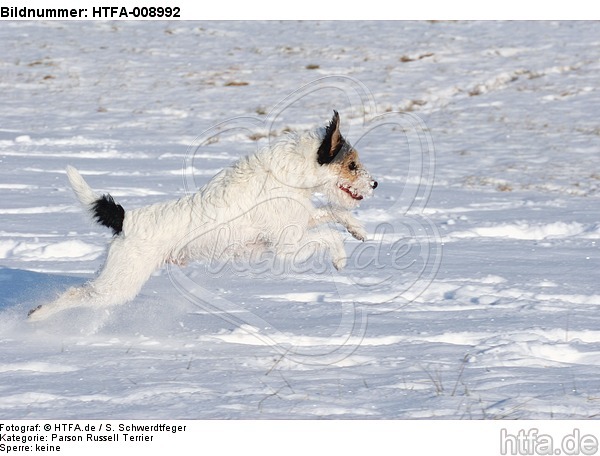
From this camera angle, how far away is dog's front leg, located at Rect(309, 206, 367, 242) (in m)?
6.43

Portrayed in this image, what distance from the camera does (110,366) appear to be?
5219 millimetres

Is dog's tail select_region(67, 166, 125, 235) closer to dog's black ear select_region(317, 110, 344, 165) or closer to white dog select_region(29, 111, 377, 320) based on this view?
white dog select_region(29, 111, 377, 320)

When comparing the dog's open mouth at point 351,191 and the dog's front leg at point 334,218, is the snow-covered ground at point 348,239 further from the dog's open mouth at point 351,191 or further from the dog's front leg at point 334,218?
the dog's open mouth at point 351,191

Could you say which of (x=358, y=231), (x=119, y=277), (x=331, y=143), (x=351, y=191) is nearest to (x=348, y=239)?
(x=358, y=231)

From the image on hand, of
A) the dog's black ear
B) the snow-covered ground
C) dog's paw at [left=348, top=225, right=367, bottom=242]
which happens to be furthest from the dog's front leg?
the snow-covered ground

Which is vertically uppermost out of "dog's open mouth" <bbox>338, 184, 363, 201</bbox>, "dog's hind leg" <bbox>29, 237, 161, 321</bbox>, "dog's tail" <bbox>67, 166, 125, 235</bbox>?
"dog's open mouth" <bbox>338, 184, 363, 201</bbox>

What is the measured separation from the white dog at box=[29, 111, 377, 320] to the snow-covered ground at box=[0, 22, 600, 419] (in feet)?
1.19

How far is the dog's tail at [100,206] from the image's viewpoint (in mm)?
5902

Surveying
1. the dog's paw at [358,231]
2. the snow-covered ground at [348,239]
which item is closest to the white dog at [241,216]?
the dog's paw at [358,231]

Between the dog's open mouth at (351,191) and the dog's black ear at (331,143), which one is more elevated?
the dog's black ear at (331,143)

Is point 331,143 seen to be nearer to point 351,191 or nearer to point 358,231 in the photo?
point 351,191
